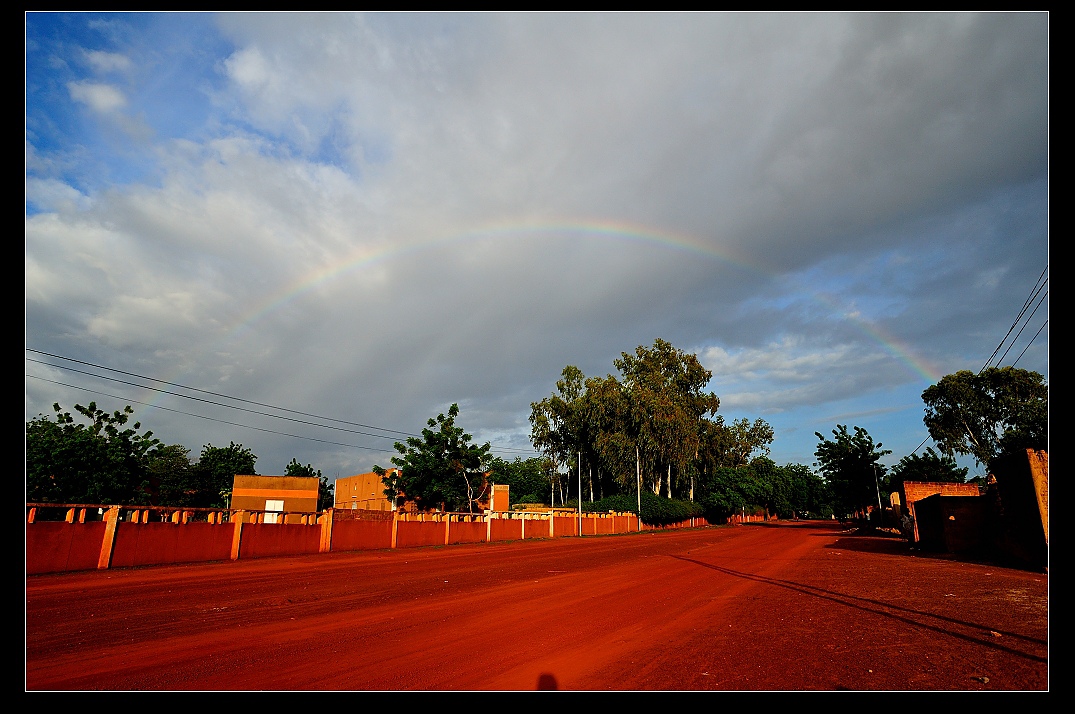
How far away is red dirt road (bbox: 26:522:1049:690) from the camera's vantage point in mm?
5297

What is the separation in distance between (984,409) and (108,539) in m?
76.8

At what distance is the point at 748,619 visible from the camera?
8.38 m

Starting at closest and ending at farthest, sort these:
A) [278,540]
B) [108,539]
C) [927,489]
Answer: [108,539]
[278,540]
[927,489]

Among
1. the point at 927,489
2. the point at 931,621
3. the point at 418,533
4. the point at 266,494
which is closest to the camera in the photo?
the point at 931,621

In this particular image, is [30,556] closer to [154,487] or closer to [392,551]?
[392,551]

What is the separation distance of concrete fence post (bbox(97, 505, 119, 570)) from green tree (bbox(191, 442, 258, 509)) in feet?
172

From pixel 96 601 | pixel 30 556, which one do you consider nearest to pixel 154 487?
pixel 30 556

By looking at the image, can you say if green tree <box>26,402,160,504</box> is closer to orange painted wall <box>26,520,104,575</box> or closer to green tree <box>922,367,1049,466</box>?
orange painted wall <box>26,520,104,575</box>

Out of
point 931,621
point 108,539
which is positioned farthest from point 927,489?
point 108,539

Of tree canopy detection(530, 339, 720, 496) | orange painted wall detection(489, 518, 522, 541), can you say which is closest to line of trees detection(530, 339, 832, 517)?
tree canopy detection(530, 339, 720, 496)

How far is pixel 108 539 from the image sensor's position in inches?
583

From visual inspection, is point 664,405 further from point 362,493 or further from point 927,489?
point 362,493

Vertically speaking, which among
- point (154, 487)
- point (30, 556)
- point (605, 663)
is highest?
point (605, 663)
